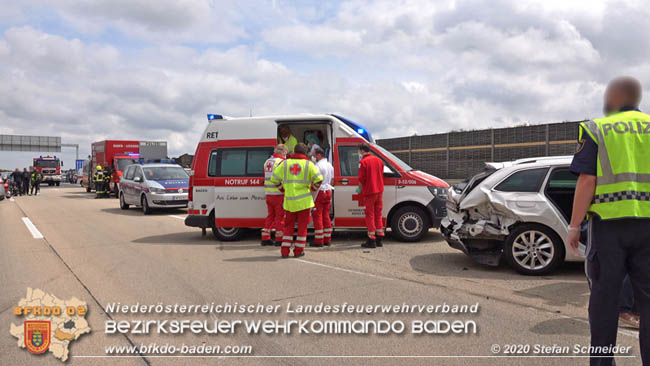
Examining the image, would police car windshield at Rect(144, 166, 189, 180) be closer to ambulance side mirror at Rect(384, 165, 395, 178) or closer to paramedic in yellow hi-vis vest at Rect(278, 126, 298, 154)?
paramedic in yellow hi-vis vest at Rect(278, 126, 298, 154)

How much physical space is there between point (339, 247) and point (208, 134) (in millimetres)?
3679

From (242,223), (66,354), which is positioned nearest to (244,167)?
(242,223)

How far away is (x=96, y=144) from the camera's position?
30938 millimetres

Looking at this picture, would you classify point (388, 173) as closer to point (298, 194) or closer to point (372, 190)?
point (372, 190)

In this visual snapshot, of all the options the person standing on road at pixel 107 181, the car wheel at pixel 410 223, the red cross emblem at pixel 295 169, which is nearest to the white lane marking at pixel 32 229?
the red cross emblem at pixel 295 169

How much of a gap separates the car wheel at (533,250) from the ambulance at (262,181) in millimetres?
2740

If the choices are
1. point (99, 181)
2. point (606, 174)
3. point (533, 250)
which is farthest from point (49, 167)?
point (606, 174)

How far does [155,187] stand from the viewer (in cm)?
1748

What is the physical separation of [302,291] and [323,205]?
332 cm

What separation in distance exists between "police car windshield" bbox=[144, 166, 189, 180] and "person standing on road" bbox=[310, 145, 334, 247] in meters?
10.3

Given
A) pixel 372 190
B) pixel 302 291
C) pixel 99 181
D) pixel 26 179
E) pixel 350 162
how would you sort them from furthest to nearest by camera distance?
pixel 26 179 < pixel 99 181 < pixel 350 162 < pixel 372 190 < pixel 302 291

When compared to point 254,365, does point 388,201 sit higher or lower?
higher

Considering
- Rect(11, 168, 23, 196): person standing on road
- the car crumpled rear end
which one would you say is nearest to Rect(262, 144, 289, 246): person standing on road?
the car crumpled rear end

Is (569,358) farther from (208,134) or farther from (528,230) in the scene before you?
(208,134)
